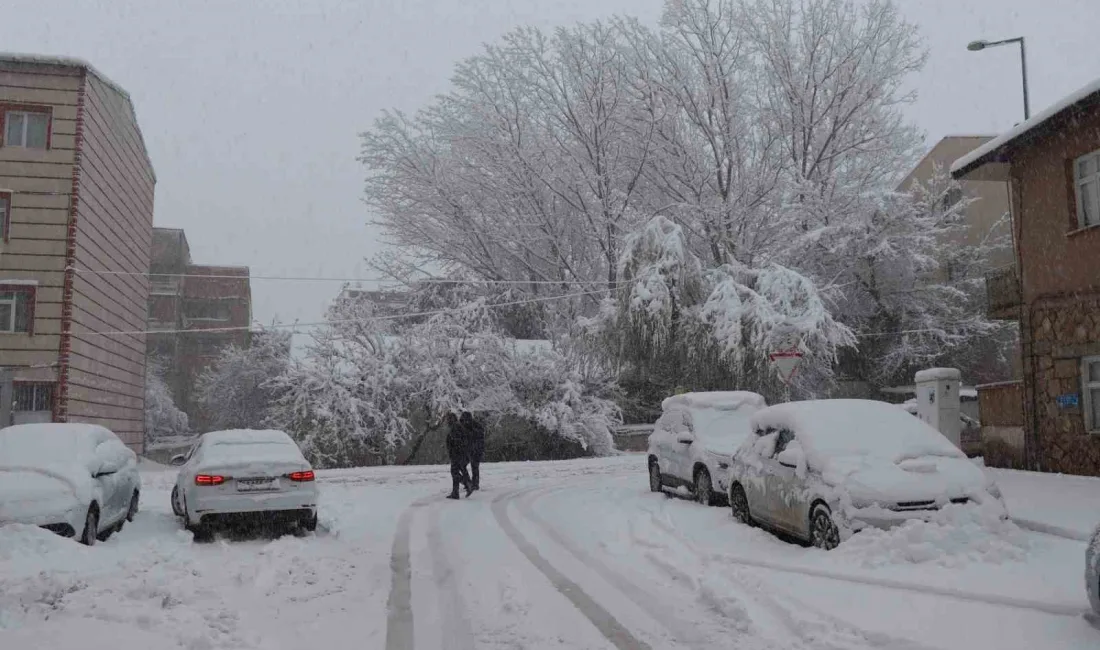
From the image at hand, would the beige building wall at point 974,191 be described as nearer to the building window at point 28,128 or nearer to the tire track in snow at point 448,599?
the building window at point 28,128

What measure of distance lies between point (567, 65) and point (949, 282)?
1746cm

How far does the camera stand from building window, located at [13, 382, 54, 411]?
24203 millimetres

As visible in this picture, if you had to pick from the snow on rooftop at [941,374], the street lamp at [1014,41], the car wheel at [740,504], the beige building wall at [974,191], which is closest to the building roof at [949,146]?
the beige building wall at [974,191]

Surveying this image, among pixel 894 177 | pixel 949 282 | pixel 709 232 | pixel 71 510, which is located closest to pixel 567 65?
pixel 709 232

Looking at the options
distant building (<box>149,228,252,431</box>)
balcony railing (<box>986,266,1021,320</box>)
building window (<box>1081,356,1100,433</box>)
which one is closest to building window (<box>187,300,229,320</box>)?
distant building (<box>149,228,252,431</box>)

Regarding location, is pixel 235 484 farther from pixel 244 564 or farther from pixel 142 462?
pixel 142 462

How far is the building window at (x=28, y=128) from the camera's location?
25.0 metres

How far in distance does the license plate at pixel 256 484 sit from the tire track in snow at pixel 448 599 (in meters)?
2.04

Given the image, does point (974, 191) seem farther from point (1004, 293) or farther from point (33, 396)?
point (33, 396)

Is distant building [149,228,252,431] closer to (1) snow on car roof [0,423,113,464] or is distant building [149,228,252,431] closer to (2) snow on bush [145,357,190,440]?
(2) snow on bush [145,357,190,440]

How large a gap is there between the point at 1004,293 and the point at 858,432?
31.9 feet

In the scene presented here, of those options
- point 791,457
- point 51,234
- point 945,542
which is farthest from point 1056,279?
point 51,234

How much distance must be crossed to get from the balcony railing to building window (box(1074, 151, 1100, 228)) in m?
2.07

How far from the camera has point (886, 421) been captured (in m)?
10.3
